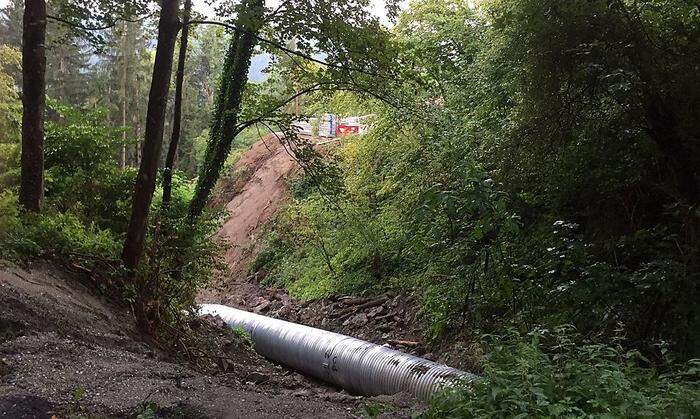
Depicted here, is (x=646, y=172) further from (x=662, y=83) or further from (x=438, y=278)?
(x=438, y=278)

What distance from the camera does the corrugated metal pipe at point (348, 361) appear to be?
20.2 feet

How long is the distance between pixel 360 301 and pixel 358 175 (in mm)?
3519

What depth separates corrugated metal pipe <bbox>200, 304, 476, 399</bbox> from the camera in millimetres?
6164

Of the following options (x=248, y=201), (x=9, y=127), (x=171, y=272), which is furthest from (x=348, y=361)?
(x=248, y=201)

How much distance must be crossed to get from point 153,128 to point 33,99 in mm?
1912

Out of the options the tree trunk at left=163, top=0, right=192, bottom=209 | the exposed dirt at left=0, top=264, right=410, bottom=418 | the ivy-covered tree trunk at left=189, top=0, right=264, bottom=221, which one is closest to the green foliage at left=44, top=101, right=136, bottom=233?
the tree trunk at left=163, top=0, right=192, bottom=209

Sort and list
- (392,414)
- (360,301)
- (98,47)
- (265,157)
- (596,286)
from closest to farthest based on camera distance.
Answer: (392,414) → (596,286) → (98,47) → (360,301) → (265,157)

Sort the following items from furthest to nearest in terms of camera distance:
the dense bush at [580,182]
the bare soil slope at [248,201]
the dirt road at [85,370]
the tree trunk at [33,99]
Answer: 1. the bare soil slope at [248,201]
2. the tree trunk at [33,99]
3. the dense bush at [580,182]
4. the dirt road at [85,370]

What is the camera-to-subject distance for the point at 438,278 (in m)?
9.50

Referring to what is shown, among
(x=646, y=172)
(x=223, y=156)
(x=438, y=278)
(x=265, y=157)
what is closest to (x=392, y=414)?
(x=646, y=172)

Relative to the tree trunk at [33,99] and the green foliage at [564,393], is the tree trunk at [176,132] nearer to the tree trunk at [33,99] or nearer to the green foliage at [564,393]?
the tree trunk at [33,99]

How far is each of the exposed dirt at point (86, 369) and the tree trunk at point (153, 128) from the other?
0.76 m

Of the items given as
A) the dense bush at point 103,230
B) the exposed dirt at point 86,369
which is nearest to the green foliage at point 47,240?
the dense bush at point 103,230

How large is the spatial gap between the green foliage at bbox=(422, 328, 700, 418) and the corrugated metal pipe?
67 centimetres
